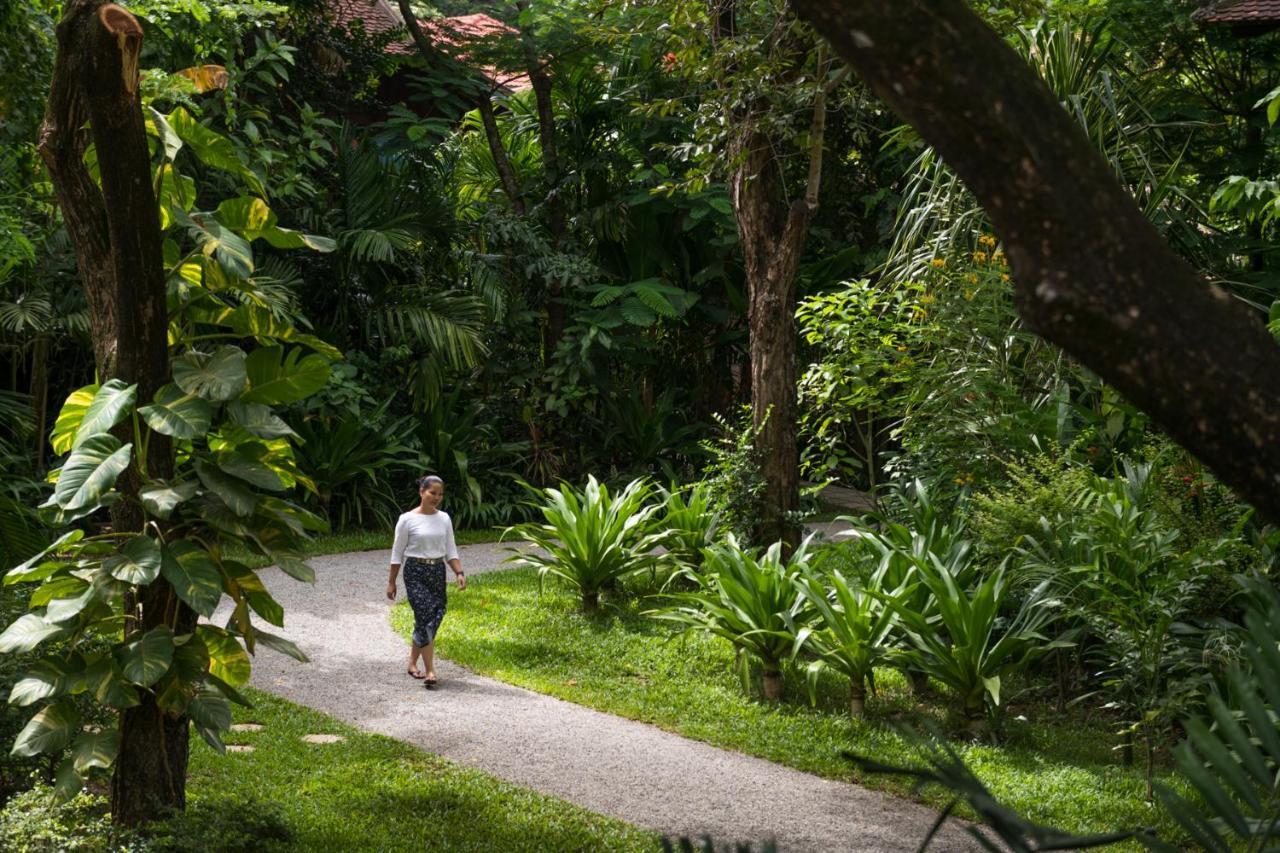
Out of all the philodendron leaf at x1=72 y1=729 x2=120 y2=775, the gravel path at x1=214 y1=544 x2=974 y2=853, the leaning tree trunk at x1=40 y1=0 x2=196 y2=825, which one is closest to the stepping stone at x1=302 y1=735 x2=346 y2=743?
the gravel path at x1=214 y1=544 x2=974 y2=853

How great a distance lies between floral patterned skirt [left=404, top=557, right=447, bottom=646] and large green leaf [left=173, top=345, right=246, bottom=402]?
3.68 metres

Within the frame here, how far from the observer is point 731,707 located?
27.0 feet

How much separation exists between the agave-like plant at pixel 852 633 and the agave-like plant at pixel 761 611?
13 cm

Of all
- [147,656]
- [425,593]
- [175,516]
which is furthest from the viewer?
[425,593]

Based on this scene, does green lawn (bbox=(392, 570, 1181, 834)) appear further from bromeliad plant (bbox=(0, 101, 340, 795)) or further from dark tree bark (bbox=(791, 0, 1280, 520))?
dark tree bark (bbox=(791, 0, 1280, 520))

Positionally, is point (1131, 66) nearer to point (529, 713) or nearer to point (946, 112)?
point (529, 713)

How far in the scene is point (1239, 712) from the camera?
6293 millimetres

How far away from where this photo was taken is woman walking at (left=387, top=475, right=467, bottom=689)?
29.1ft

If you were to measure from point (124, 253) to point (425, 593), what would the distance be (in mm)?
4085

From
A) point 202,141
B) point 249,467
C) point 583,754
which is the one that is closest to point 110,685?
point 249,467

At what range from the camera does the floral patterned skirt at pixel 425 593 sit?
885 centimetres

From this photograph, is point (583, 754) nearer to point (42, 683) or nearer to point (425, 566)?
point (425, 566)

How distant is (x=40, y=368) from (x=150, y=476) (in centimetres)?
837

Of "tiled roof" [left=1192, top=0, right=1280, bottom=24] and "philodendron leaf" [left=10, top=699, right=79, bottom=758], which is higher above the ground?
"tiled roof" [left=1192, top=0, right=1280, bottom=24]
